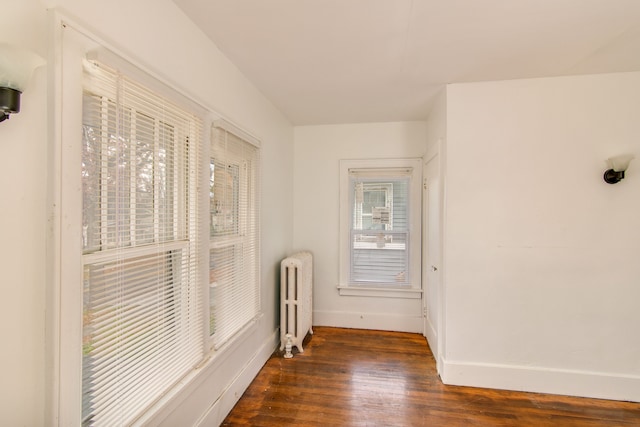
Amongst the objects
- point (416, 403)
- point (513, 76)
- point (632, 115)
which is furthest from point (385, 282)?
point (632, 115)

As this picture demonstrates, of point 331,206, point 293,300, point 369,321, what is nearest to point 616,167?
point 331,206

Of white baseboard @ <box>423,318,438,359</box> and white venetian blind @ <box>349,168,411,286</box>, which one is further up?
white venetian blind @ <box>349,168,411,286</box>

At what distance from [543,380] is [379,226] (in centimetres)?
206

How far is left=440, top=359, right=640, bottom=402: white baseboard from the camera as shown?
222cm

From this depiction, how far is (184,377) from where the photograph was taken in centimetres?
157

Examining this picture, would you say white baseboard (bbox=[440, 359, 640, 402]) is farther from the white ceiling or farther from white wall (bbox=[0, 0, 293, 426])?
the white ceiling

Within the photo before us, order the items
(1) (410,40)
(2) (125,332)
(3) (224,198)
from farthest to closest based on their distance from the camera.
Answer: (3) (224,198)
(1) (410,40)
(2) (125,332)

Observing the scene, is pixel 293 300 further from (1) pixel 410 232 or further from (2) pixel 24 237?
(2) pixel 24 237

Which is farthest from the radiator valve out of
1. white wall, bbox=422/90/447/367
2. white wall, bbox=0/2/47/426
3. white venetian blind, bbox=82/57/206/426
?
white wall, bbox=0/2/47/426

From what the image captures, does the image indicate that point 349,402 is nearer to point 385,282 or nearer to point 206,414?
point 206,414

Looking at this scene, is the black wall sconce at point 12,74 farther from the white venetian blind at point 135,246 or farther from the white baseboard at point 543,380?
the white baseboard at point 543,380

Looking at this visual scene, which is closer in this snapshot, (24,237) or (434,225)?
(24,237)

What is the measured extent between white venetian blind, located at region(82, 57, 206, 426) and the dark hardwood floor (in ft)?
2.87

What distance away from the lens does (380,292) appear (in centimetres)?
353
